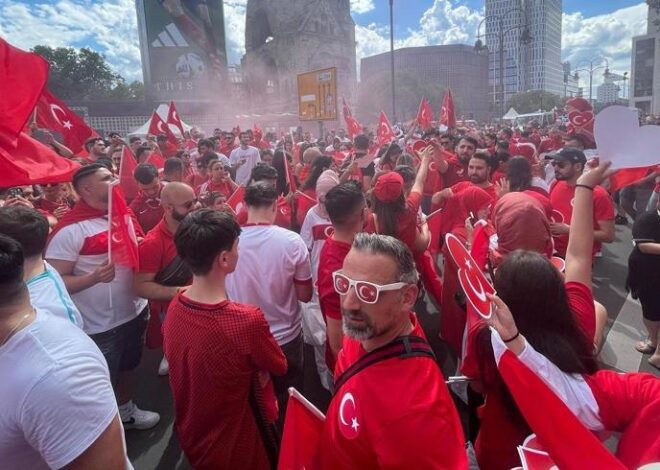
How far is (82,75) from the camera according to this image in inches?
2457

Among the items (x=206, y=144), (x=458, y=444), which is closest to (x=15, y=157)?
(x=458, y=444)

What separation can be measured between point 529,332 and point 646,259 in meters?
3.09

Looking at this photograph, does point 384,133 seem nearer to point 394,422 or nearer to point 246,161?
→ point 246,161

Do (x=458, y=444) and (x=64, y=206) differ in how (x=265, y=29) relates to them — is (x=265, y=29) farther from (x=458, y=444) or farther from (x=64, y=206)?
(x=458, y=444)

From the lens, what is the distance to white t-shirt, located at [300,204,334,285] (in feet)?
12.5

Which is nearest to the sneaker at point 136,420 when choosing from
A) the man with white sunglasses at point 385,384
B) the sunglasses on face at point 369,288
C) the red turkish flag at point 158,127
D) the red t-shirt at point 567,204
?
the man with white sunglasses at point 385,384

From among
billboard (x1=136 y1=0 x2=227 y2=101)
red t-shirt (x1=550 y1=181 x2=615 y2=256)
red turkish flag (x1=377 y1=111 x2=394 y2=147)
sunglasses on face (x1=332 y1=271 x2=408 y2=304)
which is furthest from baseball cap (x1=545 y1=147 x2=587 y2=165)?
billboard (x1=136 y1=0 x2=227 y2=101)

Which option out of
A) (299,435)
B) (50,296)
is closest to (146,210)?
(50,296)

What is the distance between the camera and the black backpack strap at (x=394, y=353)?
1.49 meters

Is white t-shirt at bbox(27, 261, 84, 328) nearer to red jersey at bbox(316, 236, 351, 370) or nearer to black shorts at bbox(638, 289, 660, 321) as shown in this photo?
red jersey at bbox(316, 236, 351, 370)

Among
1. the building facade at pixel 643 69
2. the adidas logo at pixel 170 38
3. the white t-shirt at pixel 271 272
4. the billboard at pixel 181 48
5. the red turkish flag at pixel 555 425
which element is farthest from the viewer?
the building facade at pixel 643 69

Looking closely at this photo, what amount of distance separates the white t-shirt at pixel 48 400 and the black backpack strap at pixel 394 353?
786 millimetres

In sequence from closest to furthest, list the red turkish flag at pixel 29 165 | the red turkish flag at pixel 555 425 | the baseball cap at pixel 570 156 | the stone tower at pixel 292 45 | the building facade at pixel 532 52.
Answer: the red turkish flag at pixel 555 425 → the red turkish flag at pixel 29 165 → the baseball cap at pixel 570 156 → the stone tower at pixel 292 45 → the building facade at pixel 532 52

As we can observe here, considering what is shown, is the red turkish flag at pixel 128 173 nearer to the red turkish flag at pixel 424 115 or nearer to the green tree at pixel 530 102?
the red turkish flag at pixel 424 115
